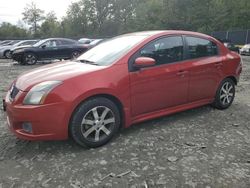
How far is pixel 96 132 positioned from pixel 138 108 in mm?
746

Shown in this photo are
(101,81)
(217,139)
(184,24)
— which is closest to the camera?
(101,81)

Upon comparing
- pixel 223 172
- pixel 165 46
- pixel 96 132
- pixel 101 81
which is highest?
pixel 165 46

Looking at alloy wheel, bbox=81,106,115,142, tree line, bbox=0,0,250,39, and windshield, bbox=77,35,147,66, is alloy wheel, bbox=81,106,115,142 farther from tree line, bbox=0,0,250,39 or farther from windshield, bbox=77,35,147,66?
tree line, bbox=0,0,250,39

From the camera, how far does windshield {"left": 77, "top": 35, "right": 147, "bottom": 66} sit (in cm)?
443

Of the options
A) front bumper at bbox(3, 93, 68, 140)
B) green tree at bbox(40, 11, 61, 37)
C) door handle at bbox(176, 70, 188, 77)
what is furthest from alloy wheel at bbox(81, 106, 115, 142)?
green tree at bbox(40, 11, 61, 37)

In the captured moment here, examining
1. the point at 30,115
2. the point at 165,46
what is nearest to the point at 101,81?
the point at 30,115

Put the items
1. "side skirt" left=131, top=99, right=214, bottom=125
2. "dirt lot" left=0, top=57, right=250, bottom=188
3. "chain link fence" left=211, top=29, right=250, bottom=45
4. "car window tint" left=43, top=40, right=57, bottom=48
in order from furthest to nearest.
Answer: "chain link fence" left=211, top=29, right=250, bottom=45, "car window tint" left=43, top=40, right=57, bottom=48, "side skirt" left=131, top=99, right=214, bottom=125, "dirt lot" left=0, top=57, right=250, bottom=188

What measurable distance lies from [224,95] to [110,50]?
7.87 feet

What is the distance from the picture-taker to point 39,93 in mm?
3725

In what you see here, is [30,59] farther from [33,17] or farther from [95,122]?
[33,17]

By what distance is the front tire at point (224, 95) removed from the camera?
5.60 meters

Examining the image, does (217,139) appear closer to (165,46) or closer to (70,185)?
(165,46)

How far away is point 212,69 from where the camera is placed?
17.4ft

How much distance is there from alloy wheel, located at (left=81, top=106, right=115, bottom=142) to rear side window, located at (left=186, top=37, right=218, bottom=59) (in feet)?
6.08
